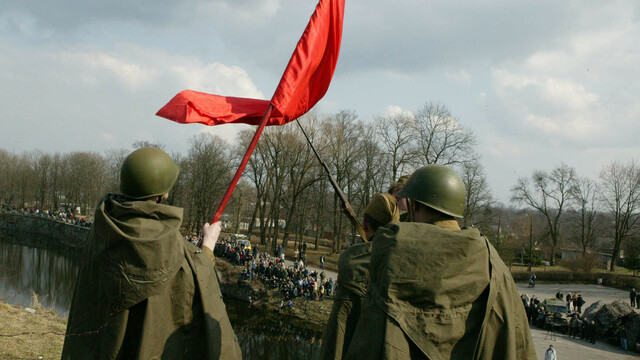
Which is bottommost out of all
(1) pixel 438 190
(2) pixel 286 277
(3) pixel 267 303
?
(3) pixel 267 303

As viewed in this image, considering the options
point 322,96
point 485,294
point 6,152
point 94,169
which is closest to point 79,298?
point 485,294

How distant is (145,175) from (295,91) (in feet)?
9.11

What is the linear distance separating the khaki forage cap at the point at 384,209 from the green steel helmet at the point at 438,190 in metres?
1.54

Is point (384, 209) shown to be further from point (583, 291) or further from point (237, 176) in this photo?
point (583, 291)

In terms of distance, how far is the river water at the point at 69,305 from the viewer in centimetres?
2194

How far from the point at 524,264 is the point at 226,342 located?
183 ft

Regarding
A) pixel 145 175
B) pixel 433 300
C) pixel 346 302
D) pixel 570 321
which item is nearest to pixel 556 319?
pixel 570 321

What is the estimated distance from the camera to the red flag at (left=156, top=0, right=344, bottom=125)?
528cm

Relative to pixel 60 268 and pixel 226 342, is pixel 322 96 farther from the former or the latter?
pixel 60 268

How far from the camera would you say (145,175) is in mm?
2959

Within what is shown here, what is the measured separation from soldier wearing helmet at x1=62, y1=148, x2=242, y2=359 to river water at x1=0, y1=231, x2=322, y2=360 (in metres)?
12.7

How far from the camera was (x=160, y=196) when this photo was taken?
3.11 meters

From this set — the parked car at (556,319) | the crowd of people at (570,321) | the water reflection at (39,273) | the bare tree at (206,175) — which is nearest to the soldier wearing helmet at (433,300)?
the water reflection at (39,273)

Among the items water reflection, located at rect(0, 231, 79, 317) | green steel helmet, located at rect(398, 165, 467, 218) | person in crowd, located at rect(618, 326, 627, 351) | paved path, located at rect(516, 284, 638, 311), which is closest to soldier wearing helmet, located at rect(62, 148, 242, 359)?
green steel helmet, located at rect(398, 165, 467, 218)
